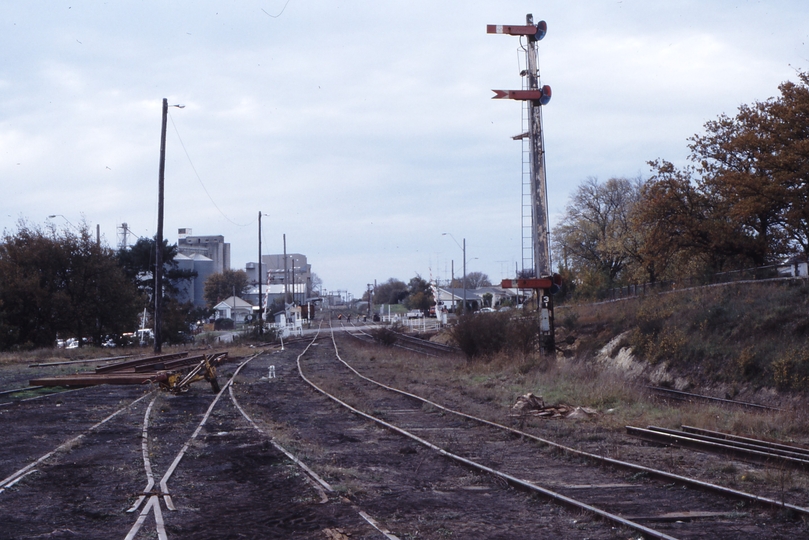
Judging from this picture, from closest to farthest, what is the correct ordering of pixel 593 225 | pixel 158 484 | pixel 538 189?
pixel 158 484 < pixel 538 189 < pixel 593 225

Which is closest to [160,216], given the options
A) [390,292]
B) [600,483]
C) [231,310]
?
[600,483]

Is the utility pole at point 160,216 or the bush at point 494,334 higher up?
the utility pole at point 160,216

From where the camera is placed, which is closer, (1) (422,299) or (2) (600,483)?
(2) (600,483)

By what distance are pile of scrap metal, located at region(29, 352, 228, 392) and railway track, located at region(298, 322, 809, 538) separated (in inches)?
266

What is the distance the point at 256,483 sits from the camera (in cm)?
902

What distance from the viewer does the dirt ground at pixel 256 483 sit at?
7.02 meters

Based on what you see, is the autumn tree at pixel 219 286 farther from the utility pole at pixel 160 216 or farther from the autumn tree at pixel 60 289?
the utility pole at pixel 160 216

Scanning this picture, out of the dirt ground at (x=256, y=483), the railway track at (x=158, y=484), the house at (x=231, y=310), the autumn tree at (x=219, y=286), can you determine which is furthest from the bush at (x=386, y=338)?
the autumn tree at (x=219, y=286)

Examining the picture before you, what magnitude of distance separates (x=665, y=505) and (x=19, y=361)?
3184 centimetres

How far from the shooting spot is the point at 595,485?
348 inches

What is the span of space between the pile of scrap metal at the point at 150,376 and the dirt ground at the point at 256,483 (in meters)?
3.54

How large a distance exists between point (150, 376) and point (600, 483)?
54.5ft

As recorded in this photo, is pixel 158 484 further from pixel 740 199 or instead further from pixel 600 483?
pixel 740 199

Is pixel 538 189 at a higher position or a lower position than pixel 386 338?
higher
